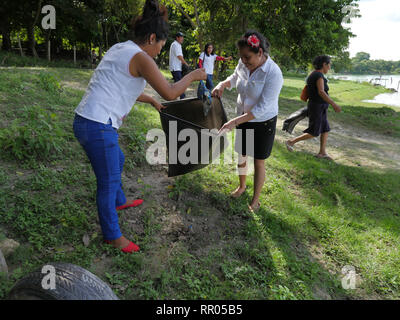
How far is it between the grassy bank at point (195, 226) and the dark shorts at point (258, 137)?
735 mm

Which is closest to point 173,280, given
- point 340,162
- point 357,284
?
point 357,284

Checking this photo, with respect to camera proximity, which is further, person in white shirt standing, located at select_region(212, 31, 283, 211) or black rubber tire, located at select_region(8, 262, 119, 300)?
person in white shirt standing, located at select_region(212, 31, 283, 211)

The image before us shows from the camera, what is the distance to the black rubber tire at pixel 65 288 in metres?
1.57

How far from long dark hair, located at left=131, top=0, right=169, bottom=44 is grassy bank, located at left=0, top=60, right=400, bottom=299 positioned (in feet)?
5.82

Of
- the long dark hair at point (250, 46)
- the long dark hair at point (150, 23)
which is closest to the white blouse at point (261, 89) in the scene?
the long dark hair at point (250, 46)

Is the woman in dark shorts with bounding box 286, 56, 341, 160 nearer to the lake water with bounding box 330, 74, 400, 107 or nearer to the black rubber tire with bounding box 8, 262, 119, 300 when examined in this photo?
the black rubber tire with bounding box 8, 262, 119, 300

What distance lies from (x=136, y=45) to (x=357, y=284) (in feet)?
9.48

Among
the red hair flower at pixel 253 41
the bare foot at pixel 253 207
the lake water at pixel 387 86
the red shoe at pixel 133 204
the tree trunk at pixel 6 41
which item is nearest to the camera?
the red hair flower at pixel 253 41

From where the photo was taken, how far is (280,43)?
1171cm

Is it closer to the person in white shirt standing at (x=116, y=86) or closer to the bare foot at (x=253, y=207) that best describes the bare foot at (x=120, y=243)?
the person in white shirt standing at (x=116, y=86)

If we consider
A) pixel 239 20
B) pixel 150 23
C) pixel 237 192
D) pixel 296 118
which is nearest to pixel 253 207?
pixel 237 192

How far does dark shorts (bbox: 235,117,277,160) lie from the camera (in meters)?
3.14

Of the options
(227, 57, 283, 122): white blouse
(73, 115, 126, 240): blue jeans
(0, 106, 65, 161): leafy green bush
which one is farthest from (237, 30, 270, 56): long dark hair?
(0, 106, 65, 161): leafy green bush

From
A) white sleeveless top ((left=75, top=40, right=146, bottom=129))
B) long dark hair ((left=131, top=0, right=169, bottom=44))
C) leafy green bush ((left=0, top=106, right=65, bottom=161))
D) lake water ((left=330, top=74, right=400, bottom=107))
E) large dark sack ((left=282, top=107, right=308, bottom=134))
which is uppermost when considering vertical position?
lake water ((left=330, top=74, right=400, bottom=107))
